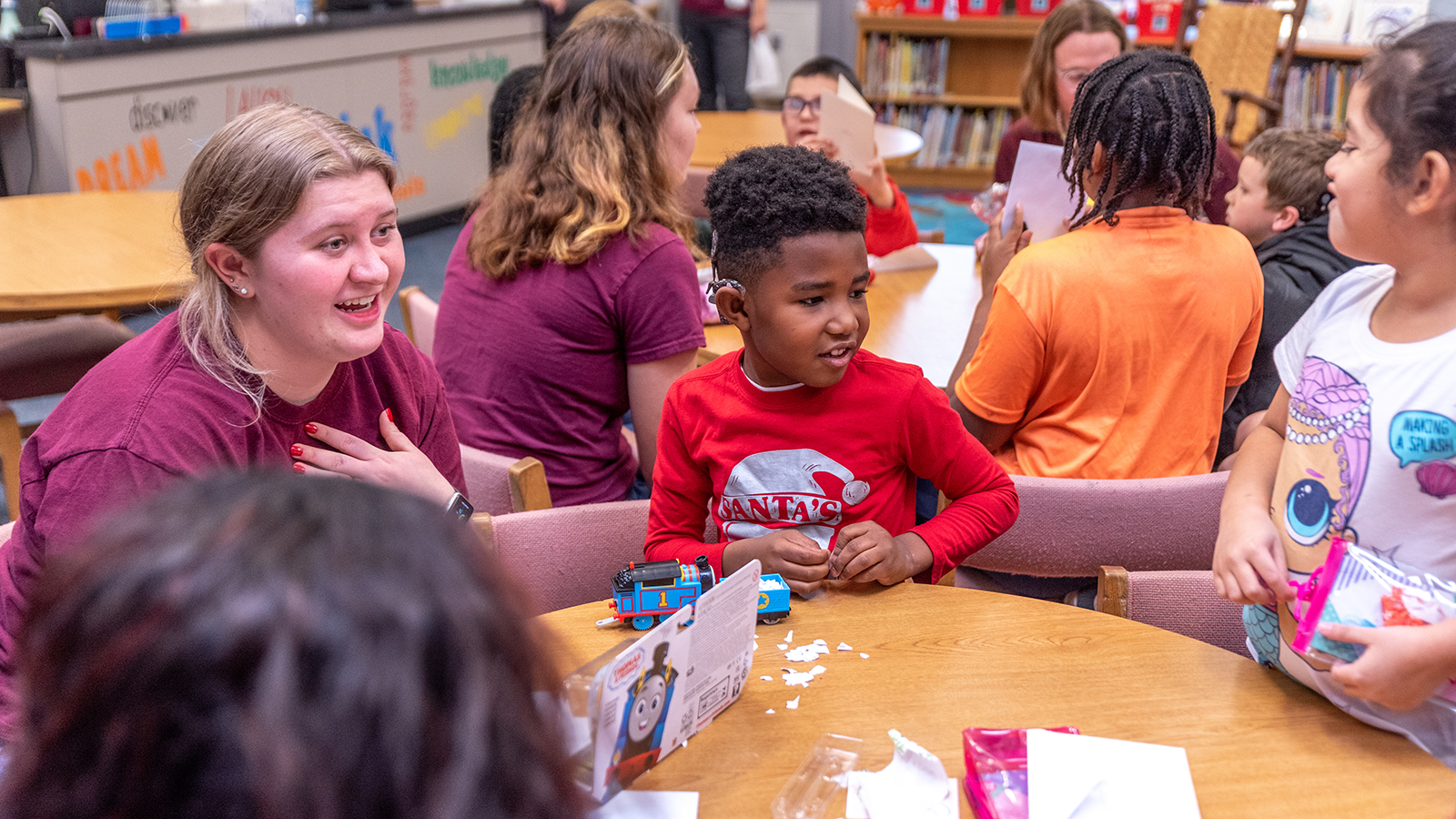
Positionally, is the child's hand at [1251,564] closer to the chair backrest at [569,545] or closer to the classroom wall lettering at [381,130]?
the chair backrest at [569,545]

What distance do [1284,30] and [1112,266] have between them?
4980mm

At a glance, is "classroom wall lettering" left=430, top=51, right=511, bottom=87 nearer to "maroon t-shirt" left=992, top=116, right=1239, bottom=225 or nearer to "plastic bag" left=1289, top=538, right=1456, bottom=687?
"maroon t-shirt" left=992, top=116, right=1239, bottom=225

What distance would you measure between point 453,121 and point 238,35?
4.44 feet

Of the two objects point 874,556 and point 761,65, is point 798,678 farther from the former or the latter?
point 761,65

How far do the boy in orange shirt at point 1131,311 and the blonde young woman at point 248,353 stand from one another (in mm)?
956

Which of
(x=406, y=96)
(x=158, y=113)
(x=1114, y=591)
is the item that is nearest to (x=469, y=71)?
(x=406, y=96)

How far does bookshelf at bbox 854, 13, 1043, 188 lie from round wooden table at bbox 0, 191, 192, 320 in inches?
187

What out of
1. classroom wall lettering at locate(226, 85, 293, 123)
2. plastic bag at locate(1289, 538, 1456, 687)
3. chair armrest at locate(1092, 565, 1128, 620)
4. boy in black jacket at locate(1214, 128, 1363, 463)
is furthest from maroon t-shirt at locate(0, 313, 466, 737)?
classroom wall lettering at locate(226, 85, 293, 123)

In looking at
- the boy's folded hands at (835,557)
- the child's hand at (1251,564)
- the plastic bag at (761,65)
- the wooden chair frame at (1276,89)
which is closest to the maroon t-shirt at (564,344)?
the boy's folded hands at (835,557)

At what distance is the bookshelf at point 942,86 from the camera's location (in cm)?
683

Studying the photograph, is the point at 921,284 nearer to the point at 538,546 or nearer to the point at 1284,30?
the point at 538,546

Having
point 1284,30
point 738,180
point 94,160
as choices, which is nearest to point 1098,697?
point 738,180

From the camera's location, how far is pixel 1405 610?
1008mm

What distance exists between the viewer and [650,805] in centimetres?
97
